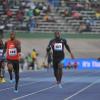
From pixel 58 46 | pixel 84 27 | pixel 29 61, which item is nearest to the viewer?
pixel 58 46

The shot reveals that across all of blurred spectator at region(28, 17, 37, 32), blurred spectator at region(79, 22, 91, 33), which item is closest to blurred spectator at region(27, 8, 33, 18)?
blurred spectator at region(28, 17, 37, 32)

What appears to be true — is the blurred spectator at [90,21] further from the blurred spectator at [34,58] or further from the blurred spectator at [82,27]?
the blurred spectator at [34,58]

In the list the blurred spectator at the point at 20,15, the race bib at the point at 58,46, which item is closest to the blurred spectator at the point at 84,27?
the blurred spectator at the point at 20,15

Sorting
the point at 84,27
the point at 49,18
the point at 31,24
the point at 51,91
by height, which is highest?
the point at 51,91

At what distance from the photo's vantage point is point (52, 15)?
157 feet

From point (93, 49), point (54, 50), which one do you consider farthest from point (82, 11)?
point (54, 50)

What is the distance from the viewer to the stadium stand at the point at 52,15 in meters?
46.8

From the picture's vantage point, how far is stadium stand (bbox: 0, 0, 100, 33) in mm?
46781

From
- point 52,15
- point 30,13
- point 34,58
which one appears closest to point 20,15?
point 30,13

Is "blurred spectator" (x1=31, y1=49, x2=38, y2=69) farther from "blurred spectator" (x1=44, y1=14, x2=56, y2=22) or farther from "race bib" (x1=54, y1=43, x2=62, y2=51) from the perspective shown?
"race bib" (x1=54, y1=43, x2=62, y2=51)

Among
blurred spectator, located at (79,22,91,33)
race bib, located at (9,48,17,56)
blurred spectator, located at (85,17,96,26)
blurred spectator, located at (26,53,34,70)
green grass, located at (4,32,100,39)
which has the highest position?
race bib, located at (9,48,17,56)

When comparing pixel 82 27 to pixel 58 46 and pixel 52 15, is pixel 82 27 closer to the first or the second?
pixel 52 15

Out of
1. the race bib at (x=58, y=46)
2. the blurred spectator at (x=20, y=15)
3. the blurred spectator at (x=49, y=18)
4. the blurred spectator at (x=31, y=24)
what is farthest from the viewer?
the blurred spectator at (x=20, y=15)

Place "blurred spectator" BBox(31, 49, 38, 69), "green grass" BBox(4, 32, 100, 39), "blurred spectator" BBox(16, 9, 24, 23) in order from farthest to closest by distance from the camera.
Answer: "blurred spectator" BBox(16, 9, 24, 23) → "green grass" BBox(4, 32, 100, 39) → "blurred spectator" BBox(31, 49, 38, 69)
